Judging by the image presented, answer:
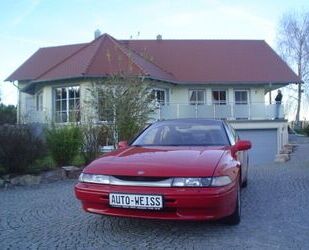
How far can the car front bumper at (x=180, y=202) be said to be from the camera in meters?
5.31

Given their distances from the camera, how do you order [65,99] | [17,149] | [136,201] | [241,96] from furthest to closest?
[241,96] → [65,99] → [17,149] → [136,201]

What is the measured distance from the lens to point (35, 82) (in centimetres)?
2642

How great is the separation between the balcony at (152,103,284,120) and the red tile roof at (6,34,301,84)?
197cm

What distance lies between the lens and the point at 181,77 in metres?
29.5

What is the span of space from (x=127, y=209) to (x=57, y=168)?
21.6 feet

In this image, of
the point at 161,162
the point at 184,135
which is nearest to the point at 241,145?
the point at 184,135

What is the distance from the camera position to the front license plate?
5.37m

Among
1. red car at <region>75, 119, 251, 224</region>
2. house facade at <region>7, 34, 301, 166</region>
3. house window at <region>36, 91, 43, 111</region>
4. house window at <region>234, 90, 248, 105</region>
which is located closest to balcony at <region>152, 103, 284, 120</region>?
house facade at <region>7, 34, 301, 166</region>

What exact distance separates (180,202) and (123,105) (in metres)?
9.24

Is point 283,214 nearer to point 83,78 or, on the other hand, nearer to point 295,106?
point 83,78

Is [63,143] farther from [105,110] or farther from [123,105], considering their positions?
[123,105]

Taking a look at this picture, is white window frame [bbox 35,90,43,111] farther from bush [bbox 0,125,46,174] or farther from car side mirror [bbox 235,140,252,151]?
car side mirror [bbox 235,140,252,151]

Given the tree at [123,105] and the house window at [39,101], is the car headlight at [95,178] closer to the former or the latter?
the tree at [123,105]

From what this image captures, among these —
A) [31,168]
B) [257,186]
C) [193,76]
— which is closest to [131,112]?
[31,168]
